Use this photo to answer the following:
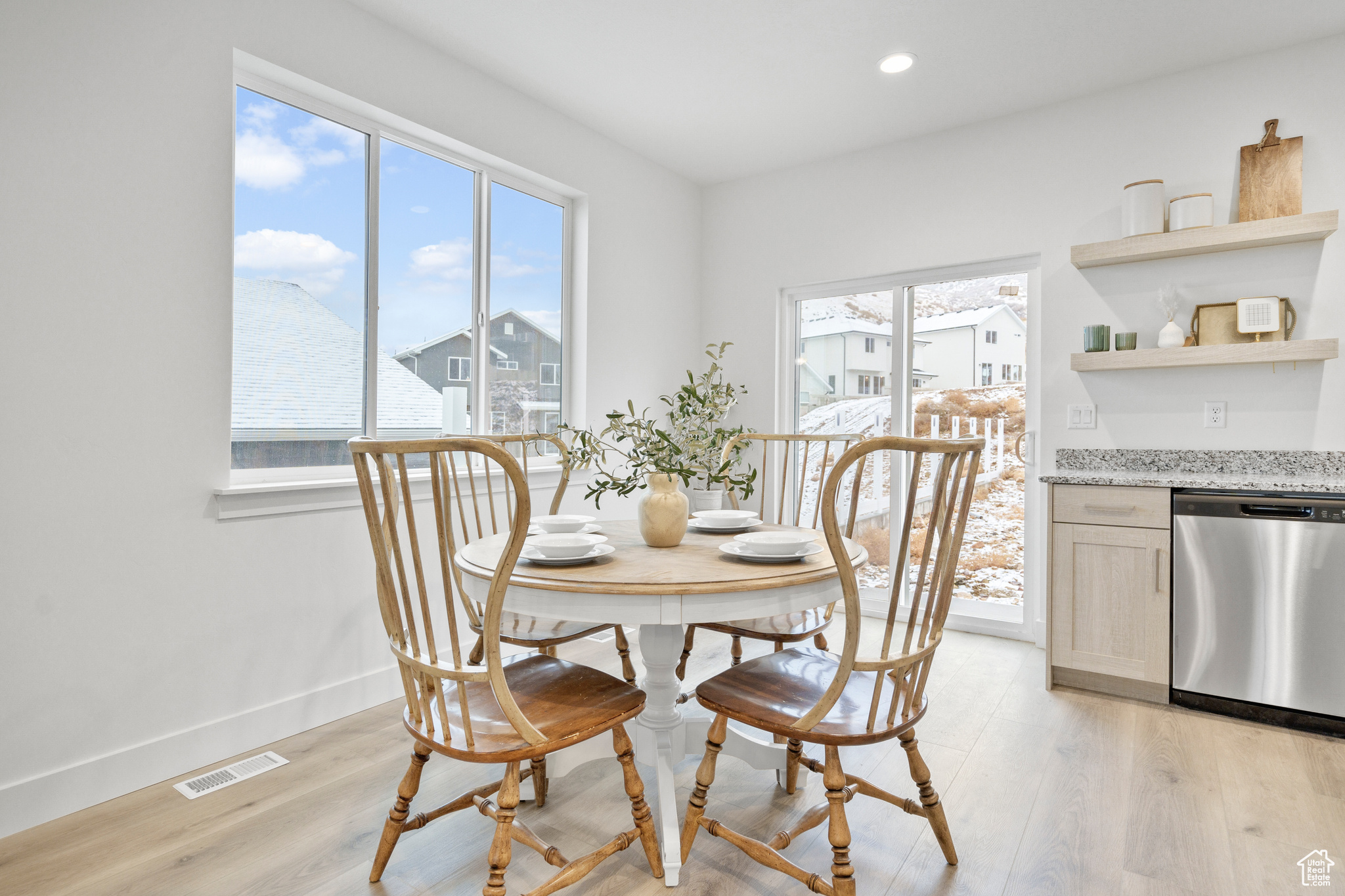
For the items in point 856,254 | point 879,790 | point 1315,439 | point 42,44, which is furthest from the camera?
point 856,254

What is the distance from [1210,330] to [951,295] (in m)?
1.13

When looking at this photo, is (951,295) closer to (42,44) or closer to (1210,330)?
(1210,330)

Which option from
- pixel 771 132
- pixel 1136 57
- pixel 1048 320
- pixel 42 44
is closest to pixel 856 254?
pixel 771 132

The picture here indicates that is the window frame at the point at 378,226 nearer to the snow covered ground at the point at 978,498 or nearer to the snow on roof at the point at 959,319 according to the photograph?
the snow covered ground at the point at 978,498

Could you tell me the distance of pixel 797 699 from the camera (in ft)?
4.93

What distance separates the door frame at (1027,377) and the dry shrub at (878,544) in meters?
0.17

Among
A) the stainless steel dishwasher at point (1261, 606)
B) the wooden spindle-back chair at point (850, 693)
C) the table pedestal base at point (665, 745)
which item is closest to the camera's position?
the wooden spindle-back chair at point (850, 693)

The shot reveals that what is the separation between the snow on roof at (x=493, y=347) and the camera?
2.84 metres

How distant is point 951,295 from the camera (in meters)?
3.63

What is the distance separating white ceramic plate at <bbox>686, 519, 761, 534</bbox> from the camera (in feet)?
6.61

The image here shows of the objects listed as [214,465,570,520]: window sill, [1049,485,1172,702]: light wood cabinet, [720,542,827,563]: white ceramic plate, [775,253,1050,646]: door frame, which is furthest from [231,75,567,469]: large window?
[1049,485,1172,702]: light wood cabinet

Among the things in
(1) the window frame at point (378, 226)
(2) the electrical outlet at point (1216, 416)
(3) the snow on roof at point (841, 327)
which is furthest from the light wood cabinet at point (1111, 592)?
(1) the window frame at point (378, 226)

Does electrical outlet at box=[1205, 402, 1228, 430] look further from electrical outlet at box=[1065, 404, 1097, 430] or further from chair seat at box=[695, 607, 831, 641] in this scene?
chair seat at box=[695, 607, 831, 641]

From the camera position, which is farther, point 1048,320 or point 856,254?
point 856,254
